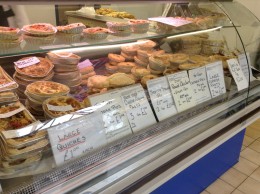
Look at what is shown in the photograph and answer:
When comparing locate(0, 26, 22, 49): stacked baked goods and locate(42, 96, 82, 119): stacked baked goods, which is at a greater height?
locate(0, 26, 22, 49): stacked baked goods

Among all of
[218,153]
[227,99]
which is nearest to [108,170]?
[227,99]

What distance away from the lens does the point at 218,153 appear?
6.80 feet

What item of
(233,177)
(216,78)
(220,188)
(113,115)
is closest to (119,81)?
(113,115)

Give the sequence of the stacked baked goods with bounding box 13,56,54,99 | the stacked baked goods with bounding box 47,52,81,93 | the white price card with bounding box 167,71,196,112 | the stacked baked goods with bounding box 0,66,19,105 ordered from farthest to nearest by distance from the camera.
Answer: the white price card with bounding box 167,71,196,112 → the stacked baked goods with bounding box 47,52,81,93 → the stacked baked goods with bounding box 13,56,54,99 → the stacked baked goods with bounding box 0,66,19,105

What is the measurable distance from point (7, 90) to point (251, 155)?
7.28 feet

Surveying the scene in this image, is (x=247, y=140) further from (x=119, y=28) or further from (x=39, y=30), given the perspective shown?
(x=39, y=30)

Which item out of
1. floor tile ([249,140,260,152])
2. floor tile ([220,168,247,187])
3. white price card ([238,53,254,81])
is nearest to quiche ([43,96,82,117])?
white price card ([238,53,254,81])

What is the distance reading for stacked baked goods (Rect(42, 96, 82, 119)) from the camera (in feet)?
3.71

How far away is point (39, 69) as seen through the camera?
136 cm

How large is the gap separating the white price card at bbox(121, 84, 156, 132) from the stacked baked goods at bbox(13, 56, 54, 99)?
40cm

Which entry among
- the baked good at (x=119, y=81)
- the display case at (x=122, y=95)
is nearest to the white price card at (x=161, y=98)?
the display case at (x=122, y=95)

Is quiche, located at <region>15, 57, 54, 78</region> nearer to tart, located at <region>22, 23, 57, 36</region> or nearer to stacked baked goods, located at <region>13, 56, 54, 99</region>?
stacked baked goods, located at <region>13, 56, 54, 99</region>

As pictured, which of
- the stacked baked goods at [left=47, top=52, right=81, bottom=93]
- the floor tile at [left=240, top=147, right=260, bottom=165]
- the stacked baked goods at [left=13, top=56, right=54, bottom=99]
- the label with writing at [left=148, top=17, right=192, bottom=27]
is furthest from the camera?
the floor tile at [left=240, top=147, right=260, bottom=165]

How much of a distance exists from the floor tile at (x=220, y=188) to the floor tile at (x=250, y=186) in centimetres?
8
